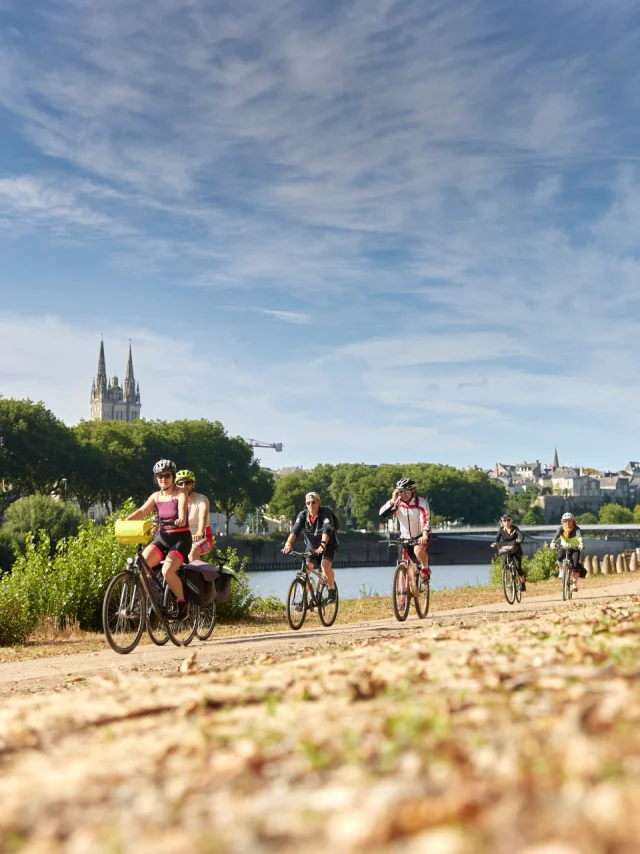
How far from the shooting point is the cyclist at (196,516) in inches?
423

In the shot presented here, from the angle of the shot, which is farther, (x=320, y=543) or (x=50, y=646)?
(x=320, y=543)

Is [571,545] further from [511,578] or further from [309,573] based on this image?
[309,573]

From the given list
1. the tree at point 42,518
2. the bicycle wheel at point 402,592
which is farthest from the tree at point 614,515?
the bicycle wheel at point 402,592

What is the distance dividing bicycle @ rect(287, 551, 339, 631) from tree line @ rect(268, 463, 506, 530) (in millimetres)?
123909

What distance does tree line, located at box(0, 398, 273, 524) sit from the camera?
73250 mm

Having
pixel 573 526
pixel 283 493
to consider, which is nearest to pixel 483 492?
pixel 283 493

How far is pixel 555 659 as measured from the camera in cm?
480

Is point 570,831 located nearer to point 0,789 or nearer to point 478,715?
point 478,715

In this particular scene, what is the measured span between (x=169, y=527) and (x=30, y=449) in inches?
2551

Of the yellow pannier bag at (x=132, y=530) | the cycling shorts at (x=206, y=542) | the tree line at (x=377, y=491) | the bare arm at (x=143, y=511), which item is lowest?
the cycling shorts at (x=206, y=542)

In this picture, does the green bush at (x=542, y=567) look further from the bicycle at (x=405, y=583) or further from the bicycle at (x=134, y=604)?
the bicycle at (x=134, y=604)

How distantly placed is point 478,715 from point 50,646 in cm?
934

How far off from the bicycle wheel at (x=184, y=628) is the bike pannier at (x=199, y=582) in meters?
0.15

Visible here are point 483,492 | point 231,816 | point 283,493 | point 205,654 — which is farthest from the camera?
point 483,492
